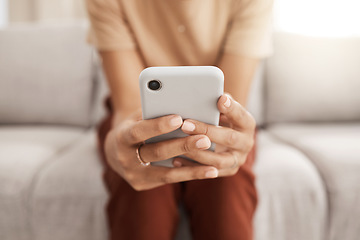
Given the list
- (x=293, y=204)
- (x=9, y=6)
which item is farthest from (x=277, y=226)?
(x=9, y=6)

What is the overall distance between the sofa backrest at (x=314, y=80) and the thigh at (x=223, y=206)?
22.6 inches

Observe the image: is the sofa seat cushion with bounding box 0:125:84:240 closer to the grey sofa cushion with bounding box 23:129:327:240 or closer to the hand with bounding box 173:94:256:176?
the grey sofa cushion with bounding box 23:129:327:240

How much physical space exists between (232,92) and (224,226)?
24cm

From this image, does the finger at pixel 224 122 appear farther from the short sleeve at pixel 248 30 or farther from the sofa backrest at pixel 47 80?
the sofa backrest at pixel 47 80

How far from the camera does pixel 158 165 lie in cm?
47

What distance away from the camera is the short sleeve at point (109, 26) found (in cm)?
58

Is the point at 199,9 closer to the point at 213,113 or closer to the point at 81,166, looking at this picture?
the point at 213,113

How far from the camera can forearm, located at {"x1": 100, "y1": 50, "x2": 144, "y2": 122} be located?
59 centimetres

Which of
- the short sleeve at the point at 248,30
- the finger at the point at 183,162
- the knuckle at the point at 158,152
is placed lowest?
the finger at the point at 183,162

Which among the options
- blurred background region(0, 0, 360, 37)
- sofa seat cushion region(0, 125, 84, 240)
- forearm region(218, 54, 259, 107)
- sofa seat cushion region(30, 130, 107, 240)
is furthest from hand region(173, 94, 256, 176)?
blurred background region(0, 0, 360, 37)

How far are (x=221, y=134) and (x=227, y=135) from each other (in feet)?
0.04

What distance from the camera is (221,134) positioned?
421 mm

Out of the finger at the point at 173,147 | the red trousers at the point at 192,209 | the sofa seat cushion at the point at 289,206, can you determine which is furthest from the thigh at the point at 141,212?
the sofa seat cushion at the point at 289,206

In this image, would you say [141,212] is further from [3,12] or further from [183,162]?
[3,12]
